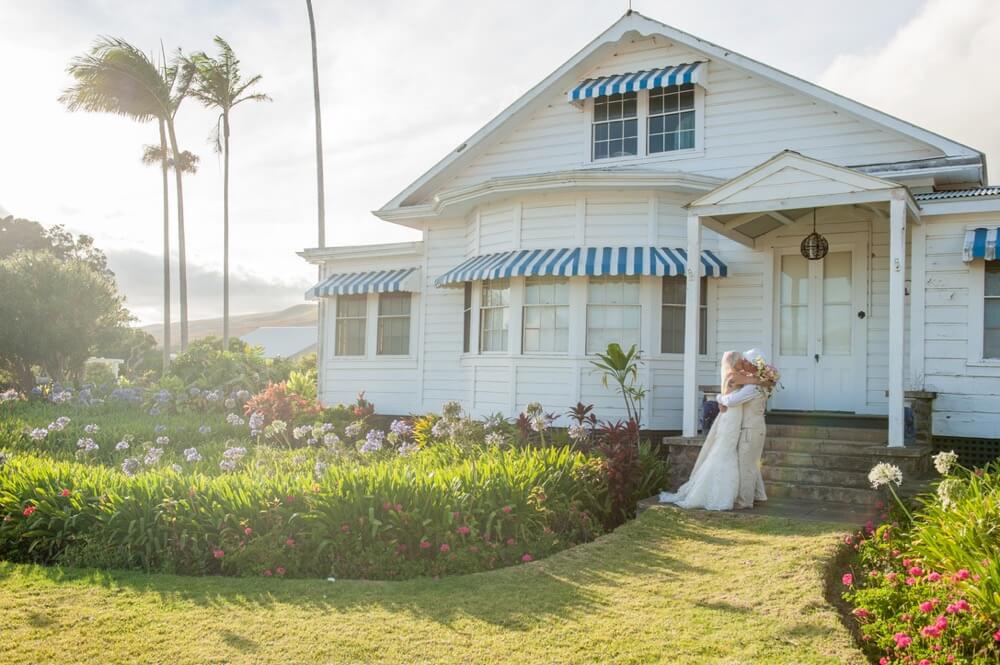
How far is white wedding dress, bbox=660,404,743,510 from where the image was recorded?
829cm

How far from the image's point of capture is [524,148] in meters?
14.7

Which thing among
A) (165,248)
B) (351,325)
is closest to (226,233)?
(165,248)

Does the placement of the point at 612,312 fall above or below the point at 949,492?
above

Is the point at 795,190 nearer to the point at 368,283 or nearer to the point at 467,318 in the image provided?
the point at 467,318

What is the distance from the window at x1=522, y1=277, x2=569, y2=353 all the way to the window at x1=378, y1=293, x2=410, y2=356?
3.27 metres

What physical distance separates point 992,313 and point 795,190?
2.78 m

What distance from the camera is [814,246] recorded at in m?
11.2

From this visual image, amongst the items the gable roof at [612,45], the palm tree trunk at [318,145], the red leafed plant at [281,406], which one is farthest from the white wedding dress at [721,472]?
the palm tree trunk at [318,145]

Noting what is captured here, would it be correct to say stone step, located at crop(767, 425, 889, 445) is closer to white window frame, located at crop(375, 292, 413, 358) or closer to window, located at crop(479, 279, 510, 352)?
window, located at crop(479, 279, 510, 352)

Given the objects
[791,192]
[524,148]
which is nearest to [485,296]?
[524,148]

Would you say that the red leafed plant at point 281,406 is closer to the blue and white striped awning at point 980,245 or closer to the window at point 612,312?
the window at point 612,312

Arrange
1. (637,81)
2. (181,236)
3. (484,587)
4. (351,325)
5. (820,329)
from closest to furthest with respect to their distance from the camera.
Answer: (484,587) → (820,329) → (637,81) → (351,325) → (181,236)

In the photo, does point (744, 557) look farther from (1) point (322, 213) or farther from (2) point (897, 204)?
(1) point (322, 213)

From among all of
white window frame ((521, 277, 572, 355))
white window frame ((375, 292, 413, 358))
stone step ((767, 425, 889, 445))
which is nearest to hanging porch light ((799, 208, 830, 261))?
stone step ((767, 425, 889, 445))
